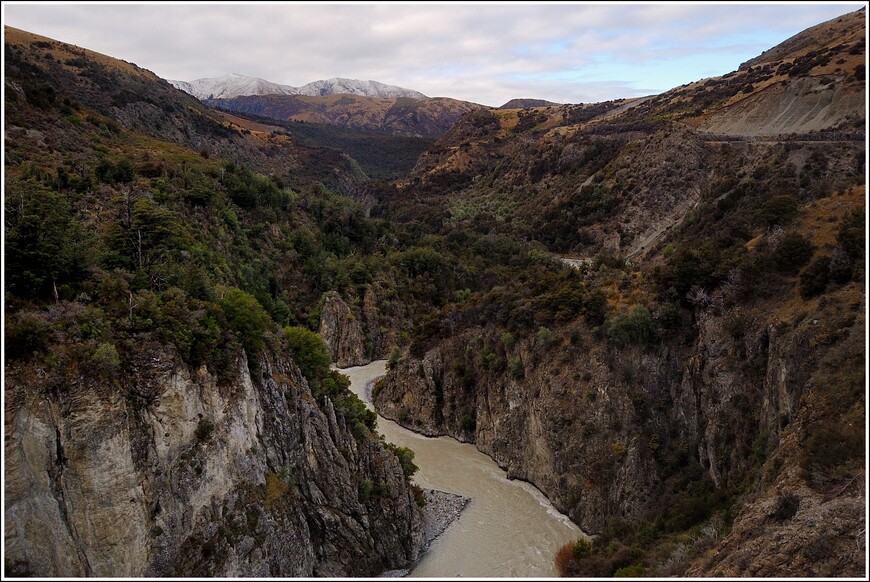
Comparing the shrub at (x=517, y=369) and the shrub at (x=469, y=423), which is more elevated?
the shrub at (x=517, y=369)

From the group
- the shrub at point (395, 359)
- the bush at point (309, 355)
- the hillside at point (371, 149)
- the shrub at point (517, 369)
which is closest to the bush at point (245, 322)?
the bush at point (309, 355)

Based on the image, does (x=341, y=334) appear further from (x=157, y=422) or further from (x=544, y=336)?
(x=157, y=422)

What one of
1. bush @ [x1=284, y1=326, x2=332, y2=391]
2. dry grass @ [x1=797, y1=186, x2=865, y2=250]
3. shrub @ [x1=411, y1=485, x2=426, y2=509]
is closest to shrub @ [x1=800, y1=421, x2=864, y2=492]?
dry grass @ [x1=797, y1=186, x2=865, y2=250]

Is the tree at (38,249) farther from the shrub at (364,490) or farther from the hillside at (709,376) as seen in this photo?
the hillside at (709,376)

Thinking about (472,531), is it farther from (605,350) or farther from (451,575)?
(605,350)

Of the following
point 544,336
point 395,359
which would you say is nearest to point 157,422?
point 544,336

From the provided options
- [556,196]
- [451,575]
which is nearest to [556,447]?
[451,575]

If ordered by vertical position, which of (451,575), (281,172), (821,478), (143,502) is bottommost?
(451,575)
